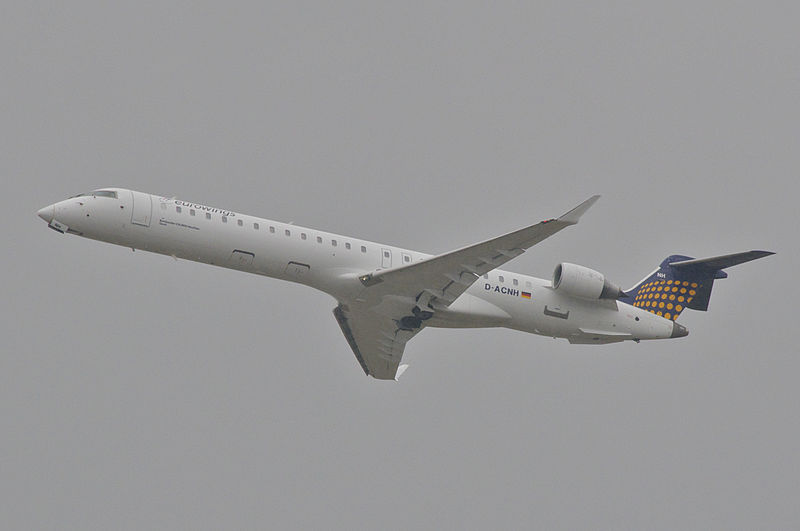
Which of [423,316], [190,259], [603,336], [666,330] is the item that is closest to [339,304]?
[423,316]

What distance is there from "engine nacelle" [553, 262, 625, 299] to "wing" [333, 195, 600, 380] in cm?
349

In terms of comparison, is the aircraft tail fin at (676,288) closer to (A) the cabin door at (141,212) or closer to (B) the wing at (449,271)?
(B) the wing at (449,271)

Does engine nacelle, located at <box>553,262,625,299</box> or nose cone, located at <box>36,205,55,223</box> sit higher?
nose cone, located at <box>36,205,55,223</box>

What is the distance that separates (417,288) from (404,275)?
2.86ft

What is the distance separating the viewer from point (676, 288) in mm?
36406

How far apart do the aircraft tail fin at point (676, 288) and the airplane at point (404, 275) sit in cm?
3

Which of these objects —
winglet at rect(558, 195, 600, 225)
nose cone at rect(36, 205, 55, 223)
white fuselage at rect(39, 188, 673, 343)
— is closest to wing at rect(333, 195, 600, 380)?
winglet at rect(558, 195, 600, 225)

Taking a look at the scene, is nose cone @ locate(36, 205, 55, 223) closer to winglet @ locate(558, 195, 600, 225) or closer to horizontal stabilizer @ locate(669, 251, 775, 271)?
winglet @ locate(558, 195, 600, 225)

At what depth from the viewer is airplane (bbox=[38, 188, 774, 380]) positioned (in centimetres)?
3050

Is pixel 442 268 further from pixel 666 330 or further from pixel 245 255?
pixel 666 330

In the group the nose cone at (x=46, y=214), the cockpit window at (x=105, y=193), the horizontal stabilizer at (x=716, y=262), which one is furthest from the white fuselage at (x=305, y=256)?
the horizontal stabilizer at (x=716, y=262)

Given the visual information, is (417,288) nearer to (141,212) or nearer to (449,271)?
(449,271)

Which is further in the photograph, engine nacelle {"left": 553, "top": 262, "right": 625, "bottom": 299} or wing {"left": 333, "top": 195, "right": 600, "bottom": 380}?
engine nacelle {"left": 553, "top": 262, "right": 625, "bottom": 299}

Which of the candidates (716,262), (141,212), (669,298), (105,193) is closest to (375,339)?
(141,212)
